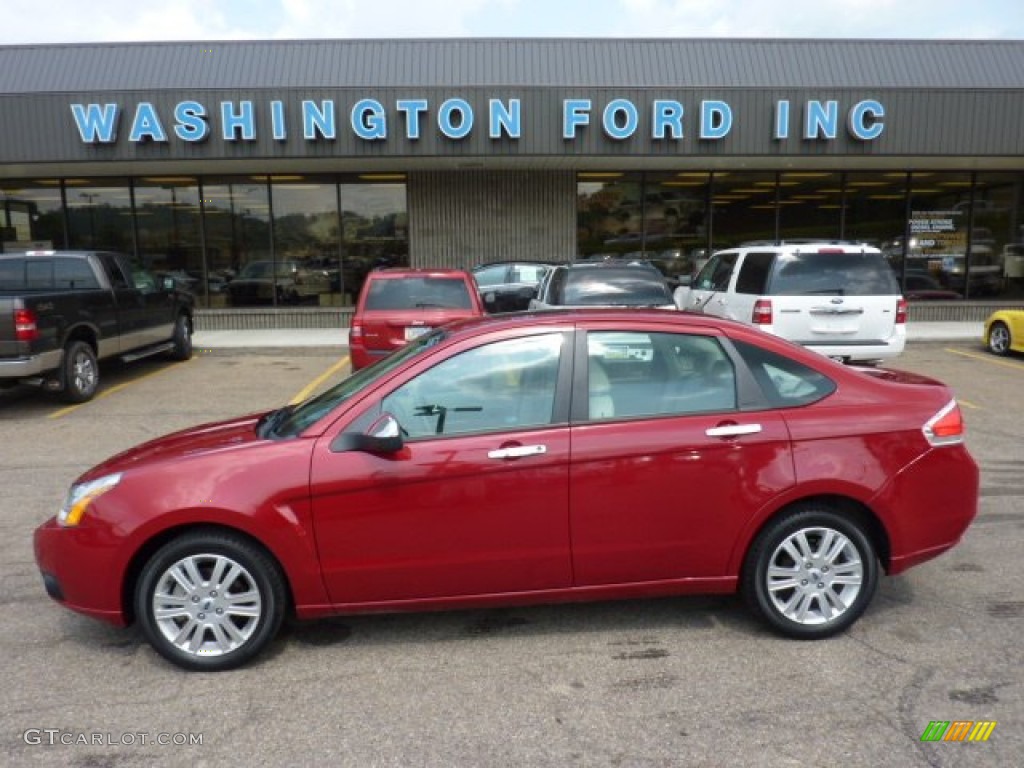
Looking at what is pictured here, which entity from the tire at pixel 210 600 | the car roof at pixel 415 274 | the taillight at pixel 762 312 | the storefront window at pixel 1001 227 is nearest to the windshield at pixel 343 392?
the tire at pixel 210 600

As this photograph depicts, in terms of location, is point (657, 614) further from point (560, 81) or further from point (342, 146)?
point (560, 81)

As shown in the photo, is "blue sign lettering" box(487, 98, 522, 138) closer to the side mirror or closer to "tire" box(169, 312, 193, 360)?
"tire" box(169, 312, 193, 360)

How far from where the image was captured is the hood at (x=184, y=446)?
11.9ft

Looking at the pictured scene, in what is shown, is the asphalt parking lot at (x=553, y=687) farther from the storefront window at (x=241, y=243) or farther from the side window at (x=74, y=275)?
the storefront window at (x=241, y=243)

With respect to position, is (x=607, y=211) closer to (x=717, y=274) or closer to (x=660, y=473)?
(x=717, y=274)

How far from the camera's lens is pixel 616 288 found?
8984 millimetres

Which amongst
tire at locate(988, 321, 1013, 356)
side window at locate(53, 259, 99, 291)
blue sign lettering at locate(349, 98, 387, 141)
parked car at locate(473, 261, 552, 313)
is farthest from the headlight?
tire at locate(988, 321, 1013, 356)

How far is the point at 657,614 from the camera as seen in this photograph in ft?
13.2

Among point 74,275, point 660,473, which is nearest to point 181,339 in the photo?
point 74,275

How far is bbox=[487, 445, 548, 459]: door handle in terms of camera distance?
3.48 m

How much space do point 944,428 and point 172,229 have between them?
1708cm

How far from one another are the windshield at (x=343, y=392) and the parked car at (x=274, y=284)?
14.1 m

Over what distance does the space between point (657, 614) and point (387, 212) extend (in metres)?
14.7

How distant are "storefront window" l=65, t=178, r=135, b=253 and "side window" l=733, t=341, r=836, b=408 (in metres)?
17.0
